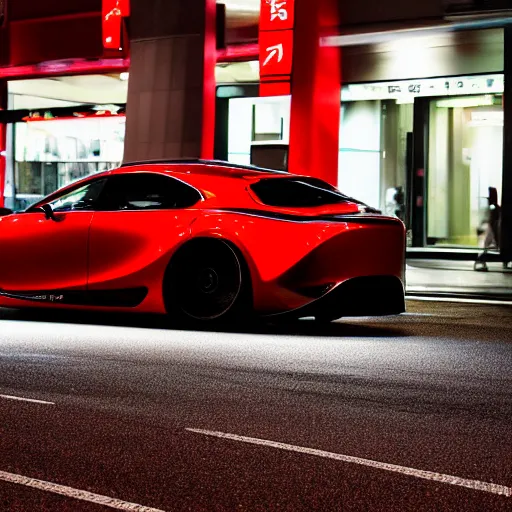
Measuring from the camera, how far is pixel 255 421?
19.6ft

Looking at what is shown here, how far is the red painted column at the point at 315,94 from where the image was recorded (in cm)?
2183

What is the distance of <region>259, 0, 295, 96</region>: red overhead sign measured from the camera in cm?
2156

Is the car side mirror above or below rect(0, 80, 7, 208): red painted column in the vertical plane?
below

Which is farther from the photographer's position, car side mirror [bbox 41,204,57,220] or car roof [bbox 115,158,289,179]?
car side mirror [bbox 41,204,57,220]

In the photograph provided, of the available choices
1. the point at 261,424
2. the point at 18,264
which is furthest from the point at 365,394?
the point at 18,264

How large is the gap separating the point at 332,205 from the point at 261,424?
4419 millimetres

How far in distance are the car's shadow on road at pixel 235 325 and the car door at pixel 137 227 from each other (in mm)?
525

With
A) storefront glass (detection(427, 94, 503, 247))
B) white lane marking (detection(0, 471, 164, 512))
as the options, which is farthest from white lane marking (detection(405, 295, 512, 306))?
white lane marking (detection(0, 471, 164, 512))

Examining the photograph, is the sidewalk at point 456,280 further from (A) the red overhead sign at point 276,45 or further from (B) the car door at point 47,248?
(B) the car door at point 47,248

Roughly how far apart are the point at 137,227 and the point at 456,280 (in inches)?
328

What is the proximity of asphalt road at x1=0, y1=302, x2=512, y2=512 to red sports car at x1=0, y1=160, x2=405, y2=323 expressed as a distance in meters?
0.40

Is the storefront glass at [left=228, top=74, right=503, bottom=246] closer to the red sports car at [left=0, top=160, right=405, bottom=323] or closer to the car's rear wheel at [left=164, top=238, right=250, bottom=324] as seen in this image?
the red sports car at [left=0, top=160, right=405, bottom=323]

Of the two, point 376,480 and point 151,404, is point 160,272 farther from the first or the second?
point 376,480

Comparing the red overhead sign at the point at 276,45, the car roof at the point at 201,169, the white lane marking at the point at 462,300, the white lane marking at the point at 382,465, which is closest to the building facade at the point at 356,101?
the red overhead sign at the point at 276,45
